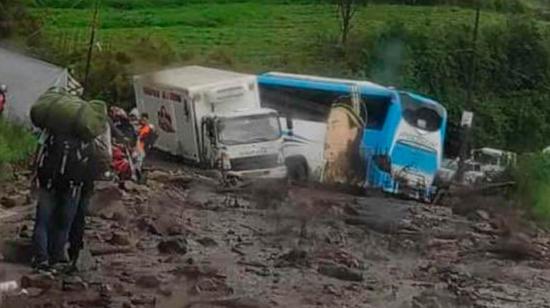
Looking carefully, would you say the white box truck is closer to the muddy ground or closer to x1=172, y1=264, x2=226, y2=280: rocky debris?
the muddy ground

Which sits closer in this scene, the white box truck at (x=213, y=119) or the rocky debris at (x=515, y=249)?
the rocky debris at (x=515, y=249)

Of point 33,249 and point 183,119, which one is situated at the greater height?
point 33,249

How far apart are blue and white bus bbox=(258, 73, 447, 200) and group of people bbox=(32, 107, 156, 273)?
56.1ft

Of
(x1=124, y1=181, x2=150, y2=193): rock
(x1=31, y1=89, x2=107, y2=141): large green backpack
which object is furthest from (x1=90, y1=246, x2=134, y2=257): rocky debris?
(x1=124, y1=181, x2=150, y2=193): rock

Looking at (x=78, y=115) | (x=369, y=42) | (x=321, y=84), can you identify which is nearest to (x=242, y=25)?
(x=369, y=42)

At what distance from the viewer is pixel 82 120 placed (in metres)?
7.53

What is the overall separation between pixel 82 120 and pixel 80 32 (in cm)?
2637

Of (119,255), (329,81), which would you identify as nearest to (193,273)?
(119,255)

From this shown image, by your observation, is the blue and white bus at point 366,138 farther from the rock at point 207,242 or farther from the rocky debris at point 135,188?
the rock at point 207,242

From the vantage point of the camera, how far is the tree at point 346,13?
3928 cm

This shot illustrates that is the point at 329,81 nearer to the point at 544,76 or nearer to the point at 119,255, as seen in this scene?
the point at 544,76

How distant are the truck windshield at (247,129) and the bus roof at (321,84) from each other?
323 cm

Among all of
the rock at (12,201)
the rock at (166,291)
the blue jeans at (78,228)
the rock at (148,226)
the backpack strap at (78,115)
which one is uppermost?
the backpack strap at (78,115)

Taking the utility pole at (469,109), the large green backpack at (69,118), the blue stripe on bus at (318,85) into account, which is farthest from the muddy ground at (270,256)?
the utility pole at (469,109)
